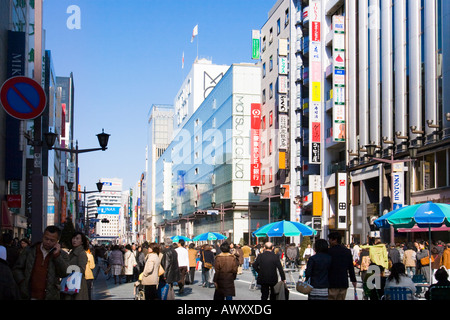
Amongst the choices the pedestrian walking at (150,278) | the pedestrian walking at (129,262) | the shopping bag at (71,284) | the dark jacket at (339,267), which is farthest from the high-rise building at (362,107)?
the shopping bag at (71,284)

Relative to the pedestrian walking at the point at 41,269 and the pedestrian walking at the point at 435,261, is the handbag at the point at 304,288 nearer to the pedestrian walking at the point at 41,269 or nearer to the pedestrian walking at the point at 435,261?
the pedestrian walking at the point at 41,269

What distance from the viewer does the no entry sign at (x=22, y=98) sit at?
14603mm

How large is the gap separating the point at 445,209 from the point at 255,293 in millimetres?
7758

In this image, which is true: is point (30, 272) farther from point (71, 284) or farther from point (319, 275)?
point (319, 275)

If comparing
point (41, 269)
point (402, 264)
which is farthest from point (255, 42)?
point (41, 269)

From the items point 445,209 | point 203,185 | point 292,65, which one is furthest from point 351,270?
point 203,185

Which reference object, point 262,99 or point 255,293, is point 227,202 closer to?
point 262,99

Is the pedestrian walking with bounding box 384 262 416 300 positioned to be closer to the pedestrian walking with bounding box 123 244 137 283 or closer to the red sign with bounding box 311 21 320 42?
the pedestrian walking with bounding box 123 244 137 283

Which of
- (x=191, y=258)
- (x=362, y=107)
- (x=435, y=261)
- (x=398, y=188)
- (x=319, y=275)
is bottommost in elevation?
(x=191, y=258)

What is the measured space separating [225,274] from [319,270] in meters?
2.81

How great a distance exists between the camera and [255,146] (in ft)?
239

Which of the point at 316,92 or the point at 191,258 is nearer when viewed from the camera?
the point at 191,258

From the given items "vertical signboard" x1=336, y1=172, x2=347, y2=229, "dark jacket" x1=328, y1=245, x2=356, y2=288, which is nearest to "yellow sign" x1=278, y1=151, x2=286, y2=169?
"vertical signboard" x1=336, y1=172, x2=347, y2=229

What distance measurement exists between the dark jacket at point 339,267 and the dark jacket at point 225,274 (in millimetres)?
2644
